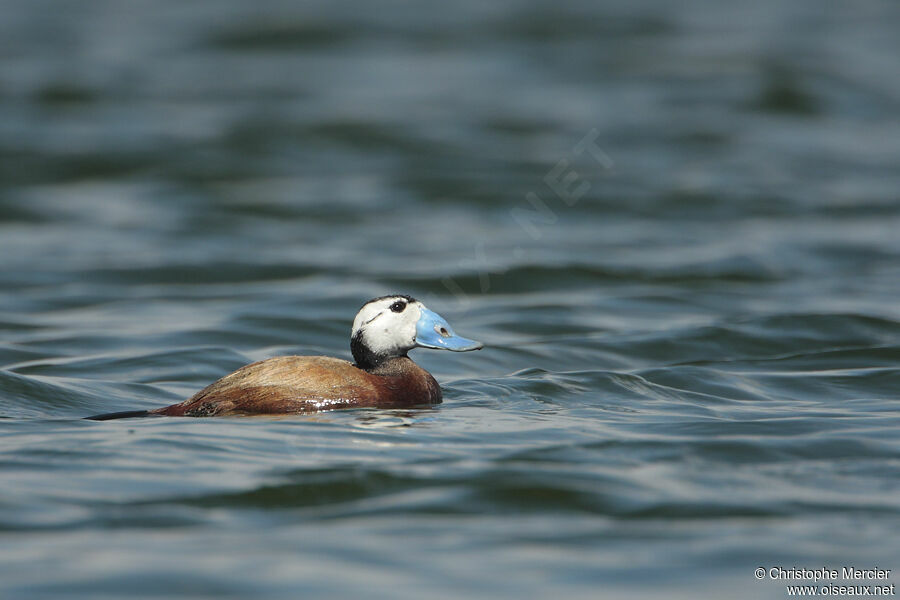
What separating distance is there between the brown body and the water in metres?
0.21

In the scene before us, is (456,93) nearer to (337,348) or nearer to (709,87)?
(709,87)

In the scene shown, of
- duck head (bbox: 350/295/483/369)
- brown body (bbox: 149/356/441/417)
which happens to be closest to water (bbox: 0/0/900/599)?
brown body (bbox: 149/356/441/417)

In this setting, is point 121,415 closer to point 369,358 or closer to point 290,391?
point 290,391

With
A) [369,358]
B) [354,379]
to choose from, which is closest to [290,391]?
[354,379]

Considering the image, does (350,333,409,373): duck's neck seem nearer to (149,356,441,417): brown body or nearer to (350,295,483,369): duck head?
(350,295,483,369): duck head

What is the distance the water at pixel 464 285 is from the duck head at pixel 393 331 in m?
0.50

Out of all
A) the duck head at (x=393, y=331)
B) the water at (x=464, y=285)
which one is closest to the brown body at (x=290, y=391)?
the water at (x=464, y=285)

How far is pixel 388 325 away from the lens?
9.35 metres

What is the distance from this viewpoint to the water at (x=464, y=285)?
630cm

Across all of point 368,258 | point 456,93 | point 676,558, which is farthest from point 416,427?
point 456,93

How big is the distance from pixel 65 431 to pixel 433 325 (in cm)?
267

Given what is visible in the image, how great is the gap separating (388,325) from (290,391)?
101cm

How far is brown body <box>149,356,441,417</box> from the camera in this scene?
28.4 ft

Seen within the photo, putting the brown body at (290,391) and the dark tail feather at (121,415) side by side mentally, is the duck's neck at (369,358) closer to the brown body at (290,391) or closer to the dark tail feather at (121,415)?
the brown body at (290,391)
